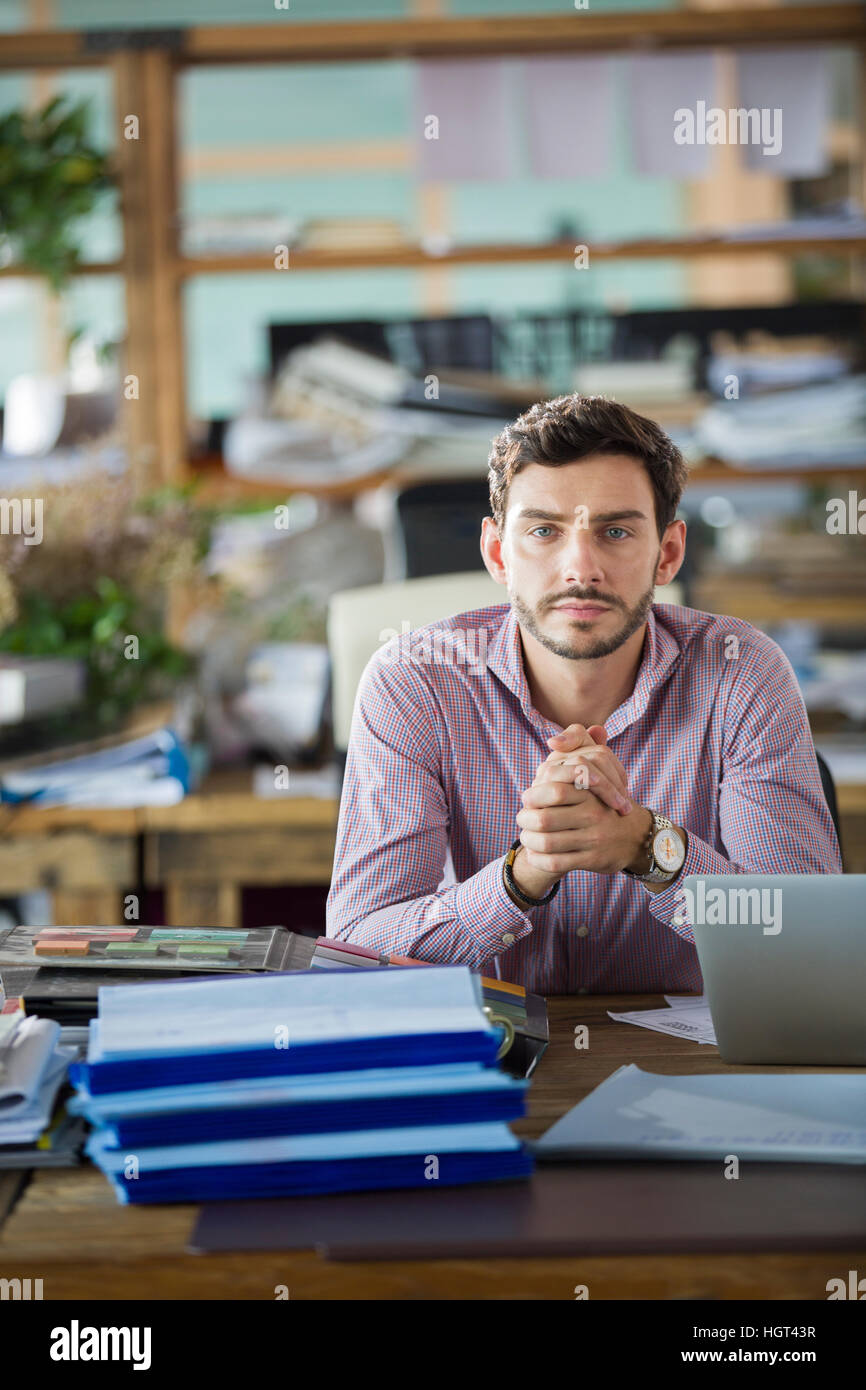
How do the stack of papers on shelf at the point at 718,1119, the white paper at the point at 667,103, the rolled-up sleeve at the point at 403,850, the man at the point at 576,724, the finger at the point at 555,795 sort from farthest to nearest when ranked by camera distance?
the white paper at the point at 667,103, the man at the point at 576,724, the rolled-up sleeve at the point at 403,850, the finger at the point at 555,795, the stack of papers on shelf at the point at 718,1119

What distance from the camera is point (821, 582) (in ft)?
10.1

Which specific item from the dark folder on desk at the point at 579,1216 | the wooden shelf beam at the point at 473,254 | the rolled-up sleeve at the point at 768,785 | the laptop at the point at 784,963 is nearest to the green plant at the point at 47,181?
the wooden shelf beam at the point at 473,254

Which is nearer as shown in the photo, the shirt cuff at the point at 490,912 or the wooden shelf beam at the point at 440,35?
the shirt cuff at the point at 490,912

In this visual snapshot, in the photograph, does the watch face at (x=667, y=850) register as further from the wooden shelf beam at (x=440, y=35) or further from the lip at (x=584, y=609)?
the wooden shelf beam at (x=440, y=35)

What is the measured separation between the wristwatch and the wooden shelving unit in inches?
65.1

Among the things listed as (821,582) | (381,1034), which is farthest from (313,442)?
(381,1034)

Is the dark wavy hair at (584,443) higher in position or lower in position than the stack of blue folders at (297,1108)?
higher

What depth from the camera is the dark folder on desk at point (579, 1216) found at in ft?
2.60

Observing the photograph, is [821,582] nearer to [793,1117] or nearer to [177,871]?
[177,871]

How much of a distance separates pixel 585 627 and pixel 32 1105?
2.63 feet

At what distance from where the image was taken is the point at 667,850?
4.40 feet

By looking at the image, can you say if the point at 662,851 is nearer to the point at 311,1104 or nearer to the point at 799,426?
the point at 311,1104

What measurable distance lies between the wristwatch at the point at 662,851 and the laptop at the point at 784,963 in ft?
0.94
